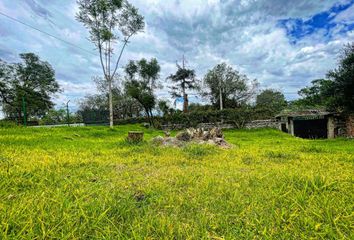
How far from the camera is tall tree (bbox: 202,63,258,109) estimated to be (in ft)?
86.4

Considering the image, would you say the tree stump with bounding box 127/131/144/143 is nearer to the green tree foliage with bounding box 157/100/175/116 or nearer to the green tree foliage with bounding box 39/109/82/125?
the green tree foliage with bounding box 157/100/175/116

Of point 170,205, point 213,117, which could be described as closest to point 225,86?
point 213,117

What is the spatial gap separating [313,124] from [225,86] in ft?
37.0

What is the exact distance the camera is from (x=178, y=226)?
5.19ft

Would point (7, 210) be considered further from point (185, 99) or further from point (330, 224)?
point (185, 99)

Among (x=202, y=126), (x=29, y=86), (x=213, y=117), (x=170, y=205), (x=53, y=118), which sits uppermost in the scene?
(x=29, y=86)

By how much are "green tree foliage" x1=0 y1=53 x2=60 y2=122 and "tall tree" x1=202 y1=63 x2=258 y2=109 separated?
21.5 metres

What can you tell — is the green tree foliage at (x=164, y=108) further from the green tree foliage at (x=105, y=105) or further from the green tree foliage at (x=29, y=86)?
the green tree foliage at (x=29, y=86)

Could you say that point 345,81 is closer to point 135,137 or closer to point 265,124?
point 265,124

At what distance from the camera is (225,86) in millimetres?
26328

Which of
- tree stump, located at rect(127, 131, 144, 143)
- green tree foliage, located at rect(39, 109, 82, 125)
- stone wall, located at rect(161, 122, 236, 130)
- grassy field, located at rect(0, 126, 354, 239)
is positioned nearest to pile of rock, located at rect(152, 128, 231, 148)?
tree stump, located at rect(127, 131, 144, 143)

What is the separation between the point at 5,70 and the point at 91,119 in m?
14.6

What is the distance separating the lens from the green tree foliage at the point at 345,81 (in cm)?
1235

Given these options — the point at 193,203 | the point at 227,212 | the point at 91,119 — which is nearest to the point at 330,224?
the point at 227,212
